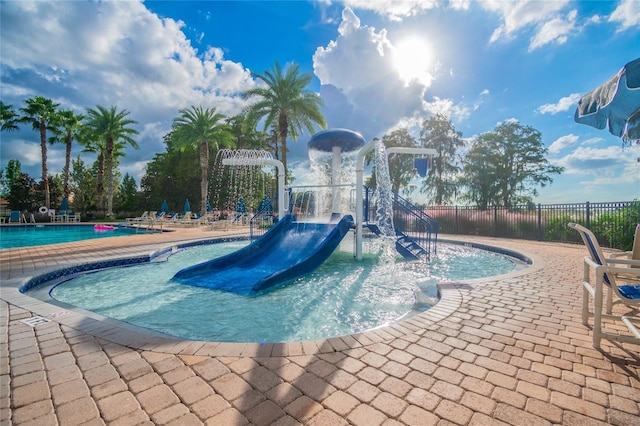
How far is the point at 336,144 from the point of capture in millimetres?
9836

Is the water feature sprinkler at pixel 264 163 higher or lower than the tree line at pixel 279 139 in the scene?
lower

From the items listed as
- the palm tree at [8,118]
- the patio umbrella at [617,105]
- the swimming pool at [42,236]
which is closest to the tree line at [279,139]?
the palm tree at [8,118]

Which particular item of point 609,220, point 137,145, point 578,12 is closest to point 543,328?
point 578,12

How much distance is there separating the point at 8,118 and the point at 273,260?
3689 centimetres

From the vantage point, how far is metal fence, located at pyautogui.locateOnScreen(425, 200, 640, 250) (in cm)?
1037

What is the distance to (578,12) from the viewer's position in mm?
7016

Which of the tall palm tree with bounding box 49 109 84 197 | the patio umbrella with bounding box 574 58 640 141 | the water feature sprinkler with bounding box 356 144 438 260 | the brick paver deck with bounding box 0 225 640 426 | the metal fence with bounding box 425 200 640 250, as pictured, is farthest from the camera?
the tall palm tree with bounding box 49 109 84 197

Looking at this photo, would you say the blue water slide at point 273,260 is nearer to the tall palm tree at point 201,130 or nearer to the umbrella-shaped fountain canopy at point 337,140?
the umbrella-shaped fountain canopy at point 337,140

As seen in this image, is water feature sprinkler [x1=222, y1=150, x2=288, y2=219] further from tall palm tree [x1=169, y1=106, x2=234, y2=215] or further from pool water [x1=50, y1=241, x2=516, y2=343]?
tall palm tree [x1=169, y1=106, x2=234, y2=215]

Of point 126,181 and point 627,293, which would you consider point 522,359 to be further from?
point 126,181

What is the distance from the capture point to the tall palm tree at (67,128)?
1158 inches

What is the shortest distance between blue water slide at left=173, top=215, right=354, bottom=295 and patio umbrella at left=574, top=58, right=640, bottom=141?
5415mm

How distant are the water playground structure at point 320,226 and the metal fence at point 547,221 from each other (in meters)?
6.30

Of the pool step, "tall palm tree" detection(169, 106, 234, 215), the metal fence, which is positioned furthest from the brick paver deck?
"tall palm tree" detection(169, 106, 234, 215)
